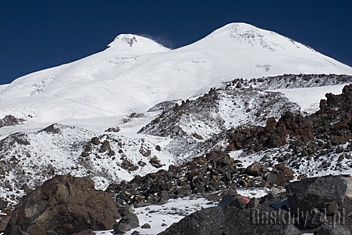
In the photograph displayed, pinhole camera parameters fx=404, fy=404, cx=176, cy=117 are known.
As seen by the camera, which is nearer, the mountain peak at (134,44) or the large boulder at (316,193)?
the large boulder at (316,193)

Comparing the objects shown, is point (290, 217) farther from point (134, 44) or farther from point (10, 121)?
point (134, 44)

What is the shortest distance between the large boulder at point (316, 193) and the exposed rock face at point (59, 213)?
3906 mm

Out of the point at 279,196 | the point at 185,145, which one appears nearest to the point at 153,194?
the point at 279,196

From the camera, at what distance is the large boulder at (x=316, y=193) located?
21.0 feet

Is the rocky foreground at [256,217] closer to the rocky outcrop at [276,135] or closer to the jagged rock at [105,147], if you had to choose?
the rocky outcrop at [276,135]

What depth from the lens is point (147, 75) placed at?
220 ft

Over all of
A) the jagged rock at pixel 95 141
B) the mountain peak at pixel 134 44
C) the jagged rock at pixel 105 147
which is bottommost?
the jagged rock at pixel 105 147

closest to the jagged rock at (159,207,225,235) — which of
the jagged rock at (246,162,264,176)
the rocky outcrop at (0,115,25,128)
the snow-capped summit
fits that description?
the jagged rock at (246,162,264,176)

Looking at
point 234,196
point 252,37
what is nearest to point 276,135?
point 234,196

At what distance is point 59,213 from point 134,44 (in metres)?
106

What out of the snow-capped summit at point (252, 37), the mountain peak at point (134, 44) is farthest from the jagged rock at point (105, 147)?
the mountain peak at point (134, 44)

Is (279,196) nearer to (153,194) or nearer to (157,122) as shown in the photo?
(153,194)

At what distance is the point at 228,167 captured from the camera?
14023 mm

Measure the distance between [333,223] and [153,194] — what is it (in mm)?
7841
